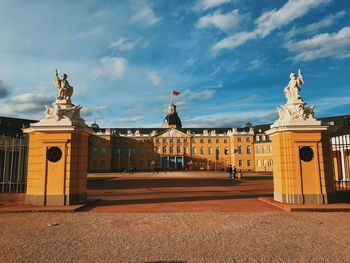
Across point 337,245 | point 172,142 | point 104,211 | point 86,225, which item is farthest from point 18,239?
point 172,142

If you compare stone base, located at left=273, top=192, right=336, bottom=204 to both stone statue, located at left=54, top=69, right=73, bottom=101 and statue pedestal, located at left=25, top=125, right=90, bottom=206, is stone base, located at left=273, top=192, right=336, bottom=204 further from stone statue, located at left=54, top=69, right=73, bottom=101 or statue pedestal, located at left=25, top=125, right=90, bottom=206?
stone statue, located at left=54, top=69, right=73, bottom=101

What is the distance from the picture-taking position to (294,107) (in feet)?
40.2

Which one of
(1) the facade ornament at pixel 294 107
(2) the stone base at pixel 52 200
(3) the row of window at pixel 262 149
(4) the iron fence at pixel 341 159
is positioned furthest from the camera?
(3) the row of window at pixel 262 149

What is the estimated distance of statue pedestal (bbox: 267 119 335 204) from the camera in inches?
459

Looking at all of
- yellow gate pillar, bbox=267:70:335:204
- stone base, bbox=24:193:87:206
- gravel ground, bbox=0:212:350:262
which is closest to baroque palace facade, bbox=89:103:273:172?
yellow gate pillar, bbox=267:70:335:204

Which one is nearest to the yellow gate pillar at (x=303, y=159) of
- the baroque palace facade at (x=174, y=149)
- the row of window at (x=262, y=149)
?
the row of window at (x=262, y=149)

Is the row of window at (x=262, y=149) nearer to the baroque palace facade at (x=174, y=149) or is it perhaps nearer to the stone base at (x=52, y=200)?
the baroque palace facade at (x=174, y=149)

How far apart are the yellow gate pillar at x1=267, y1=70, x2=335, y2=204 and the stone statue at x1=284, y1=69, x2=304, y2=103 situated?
51cm

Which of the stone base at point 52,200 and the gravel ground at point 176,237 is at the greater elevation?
the stone base at point 52,200

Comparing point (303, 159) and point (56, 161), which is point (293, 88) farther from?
point (56, 161)

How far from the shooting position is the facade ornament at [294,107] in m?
12.1

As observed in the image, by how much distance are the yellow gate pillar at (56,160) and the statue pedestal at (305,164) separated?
8959 mm

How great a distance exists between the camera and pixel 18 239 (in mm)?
6867

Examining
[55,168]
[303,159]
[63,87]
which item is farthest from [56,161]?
[303,159]
